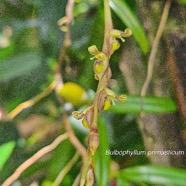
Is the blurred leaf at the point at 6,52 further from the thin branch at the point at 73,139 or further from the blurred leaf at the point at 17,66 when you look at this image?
the thin branch at the point at 73,139

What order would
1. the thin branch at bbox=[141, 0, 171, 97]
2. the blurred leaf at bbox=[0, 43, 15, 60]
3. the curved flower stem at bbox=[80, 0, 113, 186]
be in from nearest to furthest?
1. the curved flower stem at bbox=[80, 0, 113, 186]
2. the thin branch at bbox=[141, 0, 171, 97]
3. the blurred leaf at bbox=[0, 43, 15, 60]

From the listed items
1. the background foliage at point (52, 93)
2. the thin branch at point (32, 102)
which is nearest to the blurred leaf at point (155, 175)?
the background foliage at point (52, 93)

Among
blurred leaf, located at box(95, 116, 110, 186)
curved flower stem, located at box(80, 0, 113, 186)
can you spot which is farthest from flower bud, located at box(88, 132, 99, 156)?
blurred leaf, located at box(95, 116, 110, 186)

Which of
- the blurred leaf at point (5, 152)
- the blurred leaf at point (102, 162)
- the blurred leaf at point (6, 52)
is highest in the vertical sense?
the blurred leaf at point (6, 52)

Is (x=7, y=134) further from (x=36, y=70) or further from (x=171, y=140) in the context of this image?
(x=171, y=140)

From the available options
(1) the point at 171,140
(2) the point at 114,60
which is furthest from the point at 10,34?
(1) the point at 171,140

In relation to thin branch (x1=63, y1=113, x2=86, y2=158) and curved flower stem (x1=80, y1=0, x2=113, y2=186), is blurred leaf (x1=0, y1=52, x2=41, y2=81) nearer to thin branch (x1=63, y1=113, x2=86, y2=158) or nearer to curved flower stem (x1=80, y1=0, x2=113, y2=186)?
thin branch (x1=63, y1=113, x2=86, y2=158)
